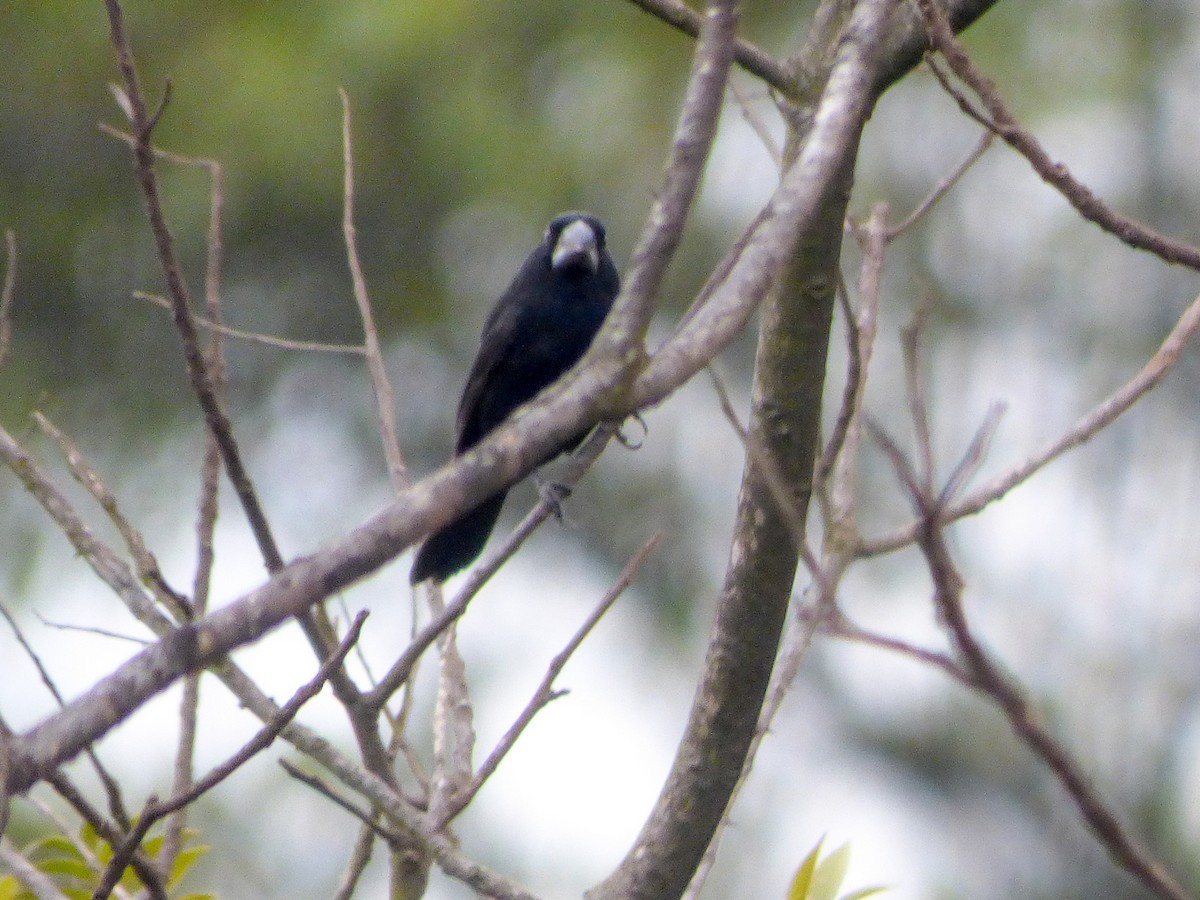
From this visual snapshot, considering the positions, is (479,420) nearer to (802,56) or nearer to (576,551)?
(802,56)

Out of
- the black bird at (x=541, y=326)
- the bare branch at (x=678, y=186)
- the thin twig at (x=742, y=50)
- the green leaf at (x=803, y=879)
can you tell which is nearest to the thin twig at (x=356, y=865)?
the green leaf at (x=803, y=879)

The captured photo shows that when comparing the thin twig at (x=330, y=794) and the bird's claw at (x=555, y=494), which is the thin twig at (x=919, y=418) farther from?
A: the bird's claw at (x=555, y=494)

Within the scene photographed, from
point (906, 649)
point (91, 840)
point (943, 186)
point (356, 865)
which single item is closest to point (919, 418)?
point (906, 649)

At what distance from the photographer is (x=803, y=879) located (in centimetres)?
204

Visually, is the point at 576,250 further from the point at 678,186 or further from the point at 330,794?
the point at 678,186

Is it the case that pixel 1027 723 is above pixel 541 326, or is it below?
below

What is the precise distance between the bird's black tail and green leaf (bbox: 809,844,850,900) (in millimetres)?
1282

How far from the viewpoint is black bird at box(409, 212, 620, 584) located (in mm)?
3658

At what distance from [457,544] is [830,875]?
5.09ft

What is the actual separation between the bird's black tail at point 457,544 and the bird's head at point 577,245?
572mm

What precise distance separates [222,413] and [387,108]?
6.62 metres

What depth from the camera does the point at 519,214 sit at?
25.8 ft

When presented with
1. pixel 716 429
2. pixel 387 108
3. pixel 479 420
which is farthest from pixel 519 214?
pixel 479 420

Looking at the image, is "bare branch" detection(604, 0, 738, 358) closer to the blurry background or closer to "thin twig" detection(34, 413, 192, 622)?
"thin twig" detection(34, 413, 192, 622)
